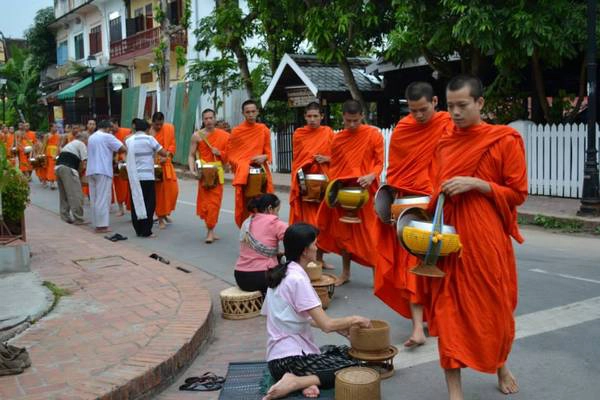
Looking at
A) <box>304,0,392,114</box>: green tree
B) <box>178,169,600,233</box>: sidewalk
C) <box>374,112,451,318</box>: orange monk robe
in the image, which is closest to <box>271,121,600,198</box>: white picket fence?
<box>178,169,600,233</box>: sidewalk

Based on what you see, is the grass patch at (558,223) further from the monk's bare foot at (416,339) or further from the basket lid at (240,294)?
the monk's bare foot at (416,339)

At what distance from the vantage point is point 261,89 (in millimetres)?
23297

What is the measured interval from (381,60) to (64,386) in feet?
48.8

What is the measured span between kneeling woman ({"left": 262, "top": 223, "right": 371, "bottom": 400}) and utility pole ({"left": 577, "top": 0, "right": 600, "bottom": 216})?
816cm

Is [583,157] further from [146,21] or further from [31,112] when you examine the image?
[31,112]

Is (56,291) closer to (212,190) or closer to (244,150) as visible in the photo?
(244,150)

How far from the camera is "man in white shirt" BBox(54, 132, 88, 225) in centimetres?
1204

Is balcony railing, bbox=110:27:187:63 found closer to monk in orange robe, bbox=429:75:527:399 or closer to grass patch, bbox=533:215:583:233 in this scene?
grass patch, bbox=533:215:583:233

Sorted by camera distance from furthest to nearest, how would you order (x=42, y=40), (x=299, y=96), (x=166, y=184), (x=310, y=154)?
(x=42, y=40) < (x=299, y=96) < (x=166, y=184) < (x=310, y=154)

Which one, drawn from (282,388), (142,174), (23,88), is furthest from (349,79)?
(23,88)

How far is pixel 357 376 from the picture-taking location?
12.7 ft

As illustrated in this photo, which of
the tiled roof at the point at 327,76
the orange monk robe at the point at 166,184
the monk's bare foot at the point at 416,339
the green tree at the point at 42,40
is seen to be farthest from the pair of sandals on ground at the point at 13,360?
the green tree at the point at 42,40

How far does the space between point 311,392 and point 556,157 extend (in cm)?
1100

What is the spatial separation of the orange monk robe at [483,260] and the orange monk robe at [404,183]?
1258 millimetres
